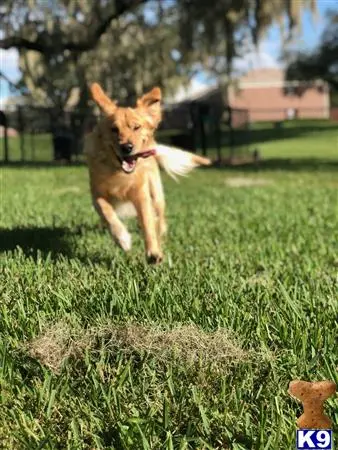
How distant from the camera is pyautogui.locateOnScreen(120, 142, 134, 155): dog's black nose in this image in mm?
4477

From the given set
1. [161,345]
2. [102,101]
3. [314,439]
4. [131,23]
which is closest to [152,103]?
[102,101]

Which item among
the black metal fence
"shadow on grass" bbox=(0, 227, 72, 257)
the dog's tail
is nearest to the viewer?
"shadow on grass" bbox=(0, 227, 72, 257)

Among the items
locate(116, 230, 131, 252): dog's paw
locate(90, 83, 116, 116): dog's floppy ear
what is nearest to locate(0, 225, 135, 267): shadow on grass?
locate(116, 230, 131, 252): dog's paw

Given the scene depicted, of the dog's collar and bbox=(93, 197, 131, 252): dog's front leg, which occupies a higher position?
the dog's collar

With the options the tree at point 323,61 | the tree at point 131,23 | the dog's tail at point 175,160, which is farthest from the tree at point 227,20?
the tree at point 323,61

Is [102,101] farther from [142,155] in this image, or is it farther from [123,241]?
[123,241]

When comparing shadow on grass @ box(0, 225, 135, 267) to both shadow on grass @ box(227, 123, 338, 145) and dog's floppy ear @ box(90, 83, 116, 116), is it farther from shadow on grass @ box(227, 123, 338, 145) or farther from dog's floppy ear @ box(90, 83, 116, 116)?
shadow on grass @ box(227, 123, 338, 145)

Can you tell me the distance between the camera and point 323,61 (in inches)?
1709

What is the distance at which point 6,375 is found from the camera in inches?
94.0

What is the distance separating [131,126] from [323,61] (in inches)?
1648

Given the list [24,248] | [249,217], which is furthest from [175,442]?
[249,217]

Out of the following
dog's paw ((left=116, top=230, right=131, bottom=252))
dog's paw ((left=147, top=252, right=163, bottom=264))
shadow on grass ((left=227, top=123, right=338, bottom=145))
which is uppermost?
shadow on grass ((left=227, top=123, right=338, bottom=145))

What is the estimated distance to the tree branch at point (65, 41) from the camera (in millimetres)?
18188

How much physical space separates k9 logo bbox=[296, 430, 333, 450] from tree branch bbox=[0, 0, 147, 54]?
17626mm
